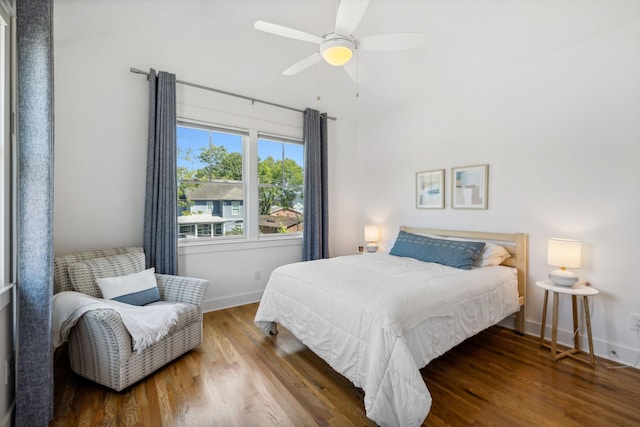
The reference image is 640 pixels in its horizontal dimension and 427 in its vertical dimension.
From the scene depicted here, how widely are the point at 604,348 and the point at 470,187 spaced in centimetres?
186

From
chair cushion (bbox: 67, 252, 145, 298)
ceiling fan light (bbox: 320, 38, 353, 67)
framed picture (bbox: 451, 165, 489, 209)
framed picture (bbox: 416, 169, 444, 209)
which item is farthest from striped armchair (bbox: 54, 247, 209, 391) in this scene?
framed picture (bbox: 451, 165, 489, 209)

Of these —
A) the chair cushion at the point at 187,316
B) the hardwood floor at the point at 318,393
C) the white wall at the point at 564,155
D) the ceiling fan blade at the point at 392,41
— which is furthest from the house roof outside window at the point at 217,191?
the white wall at the point at 564,155

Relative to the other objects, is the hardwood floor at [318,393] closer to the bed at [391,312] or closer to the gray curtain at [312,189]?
the bed at [391,312]

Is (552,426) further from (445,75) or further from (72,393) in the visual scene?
(445,75)

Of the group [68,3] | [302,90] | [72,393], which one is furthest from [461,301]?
[68,3]

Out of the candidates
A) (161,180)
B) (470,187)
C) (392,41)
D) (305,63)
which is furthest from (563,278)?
(161,180)

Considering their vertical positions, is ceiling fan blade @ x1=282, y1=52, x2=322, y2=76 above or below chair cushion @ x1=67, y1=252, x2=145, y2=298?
above

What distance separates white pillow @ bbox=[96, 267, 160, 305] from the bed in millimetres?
974

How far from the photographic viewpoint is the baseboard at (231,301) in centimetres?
354

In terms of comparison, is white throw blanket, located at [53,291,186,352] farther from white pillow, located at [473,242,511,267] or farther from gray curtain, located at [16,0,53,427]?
white pillow, located at [473,242,511,267]

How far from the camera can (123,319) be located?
76.8 inches

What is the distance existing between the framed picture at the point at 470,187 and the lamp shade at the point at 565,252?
852 millimetres

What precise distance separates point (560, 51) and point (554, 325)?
250 centimetres

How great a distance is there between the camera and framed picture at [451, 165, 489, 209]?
3291mm
